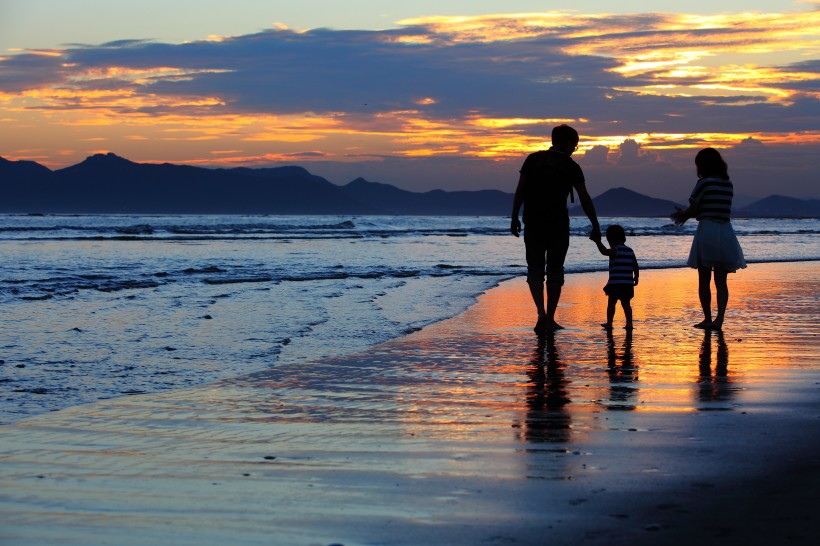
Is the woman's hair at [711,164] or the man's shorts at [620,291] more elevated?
the woman's hair at [711,164]

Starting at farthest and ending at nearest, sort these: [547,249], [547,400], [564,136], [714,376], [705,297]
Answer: [705,297], [547,249], [564,136], [714,376], [547,400]

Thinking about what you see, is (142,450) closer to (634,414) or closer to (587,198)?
(634,414)

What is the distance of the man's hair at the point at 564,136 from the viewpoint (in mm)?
8539

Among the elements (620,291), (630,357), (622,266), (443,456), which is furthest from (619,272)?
(443,456)

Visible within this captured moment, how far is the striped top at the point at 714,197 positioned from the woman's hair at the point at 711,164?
59 millimetres

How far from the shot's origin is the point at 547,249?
8.64 metres

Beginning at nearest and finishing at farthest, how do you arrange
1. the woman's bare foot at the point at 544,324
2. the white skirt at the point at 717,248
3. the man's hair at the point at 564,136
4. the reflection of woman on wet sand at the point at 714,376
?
the reflection of woman on wet sand at the point at 714,376 < the woman's bare foot at the point at 544,324 < the man's hair at the point at 564,136 < the white skirt at the point at 717,248

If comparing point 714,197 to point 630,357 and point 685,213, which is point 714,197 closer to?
point 685,213

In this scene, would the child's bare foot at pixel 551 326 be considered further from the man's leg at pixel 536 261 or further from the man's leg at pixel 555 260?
the man's leg at pixel 536 261

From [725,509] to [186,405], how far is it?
2.99 m

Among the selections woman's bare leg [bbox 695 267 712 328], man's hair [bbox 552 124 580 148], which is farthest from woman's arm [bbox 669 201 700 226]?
man's hair [bbox 552 124 580 148]

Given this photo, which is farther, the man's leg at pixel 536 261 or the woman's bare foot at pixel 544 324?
the man's leg at pixel 536 261

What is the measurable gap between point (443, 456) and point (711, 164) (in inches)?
239

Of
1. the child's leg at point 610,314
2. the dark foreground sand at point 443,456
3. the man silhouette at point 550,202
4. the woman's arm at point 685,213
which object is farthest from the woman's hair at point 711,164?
the dark foreground sand at point 443,456
